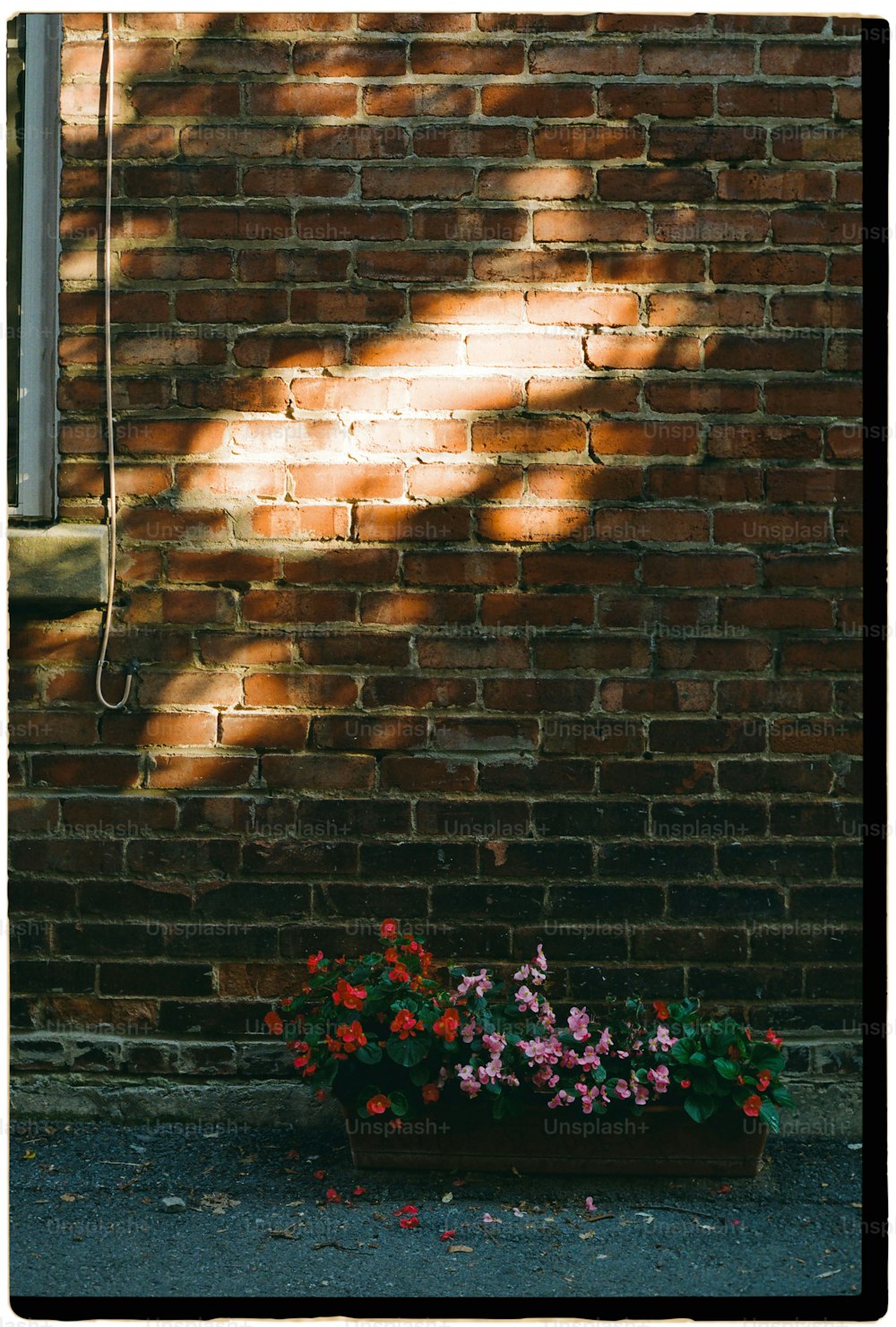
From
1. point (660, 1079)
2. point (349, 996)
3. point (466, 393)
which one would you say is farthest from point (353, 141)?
point (660, 1079)

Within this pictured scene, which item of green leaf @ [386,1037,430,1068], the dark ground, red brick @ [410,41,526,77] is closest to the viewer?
the dark ground

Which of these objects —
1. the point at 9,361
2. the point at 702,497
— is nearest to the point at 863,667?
the point at 702,497


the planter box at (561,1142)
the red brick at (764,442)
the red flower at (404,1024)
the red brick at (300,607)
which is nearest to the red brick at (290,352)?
the red brick at (300,607)

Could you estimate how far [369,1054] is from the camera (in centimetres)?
240

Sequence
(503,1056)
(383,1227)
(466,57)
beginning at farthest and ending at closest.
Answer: (466,57) → (503,1056) → (383,1227)

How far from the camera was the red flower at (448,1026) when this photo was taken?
2389 millimetres

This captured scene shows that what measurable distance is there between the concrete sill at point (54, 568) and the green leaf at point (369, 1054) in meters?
1.19

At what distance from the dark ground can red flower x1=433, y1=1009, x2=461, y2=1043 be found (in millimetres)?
336

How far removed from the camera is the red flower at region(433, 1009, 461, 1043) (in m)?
2.39

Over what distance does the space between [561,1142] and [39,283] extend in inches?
90.5

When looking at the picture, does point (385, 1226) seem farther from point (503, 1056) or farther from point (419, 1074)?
point (503, 1056)

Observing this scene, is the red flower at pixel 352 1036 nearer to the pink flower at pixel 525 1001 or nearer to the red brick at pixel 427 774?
the pink flower at pixel 525 1001

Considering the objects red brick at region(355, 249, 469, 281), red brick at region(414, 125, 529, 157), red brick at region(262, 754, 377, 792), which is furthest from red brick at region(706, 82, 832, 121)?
red brick at region(262, 754, 377, 792)

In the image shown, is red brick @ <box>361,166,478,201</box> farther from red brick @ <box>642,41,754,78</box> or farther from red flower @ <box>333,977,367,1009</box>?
red flower @ <box>333,977,367,1009</box>
